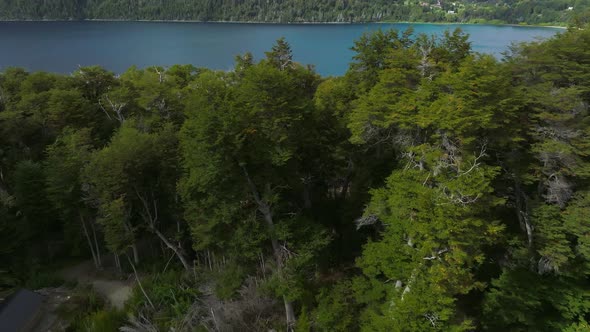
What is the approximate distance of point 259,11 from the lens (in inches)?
5827

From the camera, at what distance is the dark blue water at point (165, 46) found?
66.4 metres

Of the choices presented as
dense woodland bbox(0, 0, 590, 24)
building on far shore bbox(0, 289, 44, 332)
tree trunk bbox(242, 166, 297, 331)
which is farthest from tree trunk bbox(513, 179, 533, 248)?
dense woodland bbox(0, 0, 590, 24)

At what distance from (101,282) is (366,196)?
1407cm

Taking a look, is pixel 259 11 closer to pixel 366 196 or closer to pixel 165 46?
pixel 165 46

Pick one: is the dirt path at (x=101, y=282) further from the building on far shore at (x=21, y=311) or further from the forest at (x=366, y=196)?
the building on far shore at (x=21, y=311)

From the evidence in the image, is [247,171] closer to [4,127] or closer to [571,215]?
[571,215]

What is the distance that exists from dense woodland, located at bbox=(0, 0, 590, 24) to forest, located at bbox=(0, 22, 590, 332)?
134978 millimetres

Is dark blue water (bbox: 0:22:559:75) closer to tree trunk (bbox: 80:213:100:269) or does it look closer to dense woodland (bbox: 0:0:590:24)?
dense woodland (bbox: 0:0:590:24)

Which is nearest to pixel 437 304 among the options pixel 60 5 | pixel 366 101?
pixel 366 101

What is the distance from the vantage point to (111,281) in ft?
62.0

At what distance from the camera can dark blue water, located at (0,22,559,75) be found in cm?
6644

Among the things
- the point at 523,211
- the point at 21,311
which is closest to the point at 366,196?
the point at 523,211

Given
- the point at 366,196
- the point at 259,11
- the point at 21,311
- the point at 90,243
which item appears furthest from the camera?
the point at 259,11

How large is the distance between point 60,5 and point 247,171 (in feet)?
591
